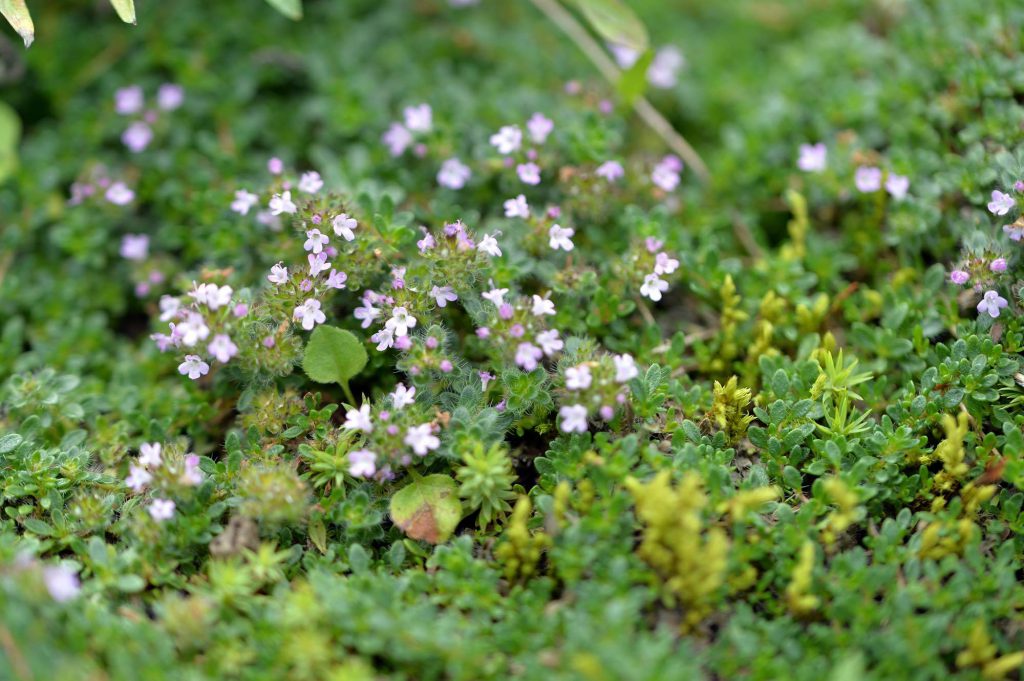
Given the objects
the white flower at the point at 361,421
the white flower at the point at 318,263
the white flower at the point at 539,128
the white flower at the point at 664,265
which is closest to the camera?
the white flower at the point at 361,421

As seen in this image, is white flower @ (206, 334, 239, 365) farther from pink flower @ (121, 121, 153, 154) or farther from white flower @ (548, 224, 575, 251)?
pink flower @ (121, 121, 153, 154)

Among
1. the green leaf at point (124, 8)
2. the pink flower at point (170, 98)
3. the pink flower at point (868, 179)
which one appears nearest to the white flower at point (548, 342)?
the pink flower at point (868, 179)

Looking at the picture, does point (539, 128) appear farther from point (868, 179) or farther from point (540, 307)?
point (868, 179)

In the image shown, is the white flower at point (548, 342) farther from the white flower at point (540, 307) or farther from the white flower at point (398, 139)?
the white flower at point (398, 139)

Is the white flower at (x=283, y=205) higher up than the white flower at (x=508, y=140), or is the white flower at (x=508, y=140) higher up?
the white flower at (x=283, y=205)

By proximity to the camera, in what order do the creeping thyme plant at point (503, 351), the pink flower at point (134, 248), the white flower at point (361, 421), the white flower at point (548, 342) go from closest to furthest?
the creeping thyme plant at point (503, 351)
the white flower at point (361, 421)
the white flower at point (548, 342)
the pink flower at point (134, 248)

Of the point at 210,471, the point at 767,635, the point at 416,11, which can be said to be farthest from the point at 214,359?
the point at 416,11

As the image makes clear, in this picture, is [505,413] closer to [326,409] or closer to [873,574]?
[326,409]

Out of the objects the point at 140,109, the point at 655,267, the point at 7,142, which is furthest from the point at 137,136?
the point at 655,267
